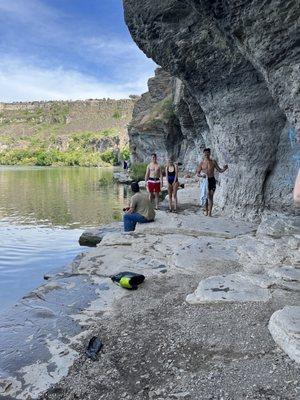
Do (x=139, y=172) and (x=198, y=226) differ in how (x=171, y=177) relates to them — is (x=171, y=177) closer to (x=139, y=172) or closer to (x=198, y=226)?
(x=198, y=226)

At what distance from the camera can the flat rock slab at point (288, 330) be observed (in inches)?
165

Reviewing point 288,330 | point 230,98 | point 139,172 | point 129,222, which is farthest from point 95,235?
point 139,172

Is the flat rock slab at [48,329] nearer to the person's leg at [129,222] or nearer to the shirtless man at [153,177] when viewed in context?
the person's leg at [129,222]

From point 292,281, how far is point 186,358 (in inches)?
98.3

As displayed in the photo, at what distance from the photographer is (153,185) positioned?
14625 mm

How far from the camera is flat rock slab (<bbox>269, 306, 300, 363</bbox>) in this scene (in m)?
4.20

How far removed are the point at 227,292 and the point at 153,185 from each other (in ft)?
29.3

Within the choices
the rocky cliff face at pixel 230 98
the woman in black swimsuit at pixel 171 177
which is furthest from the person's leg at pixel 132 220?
the rocky cliff face at pixel 230 98

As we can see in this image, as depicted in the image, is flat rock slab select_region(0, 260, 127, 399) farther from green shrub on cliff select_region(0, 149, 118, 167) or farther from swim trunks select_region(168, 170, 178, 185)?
green shrub on cliff select_region(0, 149, 118, 167)

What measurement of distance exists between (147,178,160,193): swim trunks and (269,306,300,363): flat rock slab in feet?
32.2

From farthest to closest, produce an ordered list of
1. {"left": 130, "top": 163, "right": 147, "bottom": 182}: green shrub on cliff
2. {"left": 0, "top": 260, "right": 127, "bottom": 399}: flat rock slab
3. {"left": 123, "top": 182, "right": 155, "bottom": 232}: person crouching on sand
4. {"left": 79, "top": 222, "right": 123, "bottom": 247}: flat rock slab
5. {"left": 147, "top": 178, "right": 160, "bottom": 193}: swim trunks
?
1. {"left": 130, "top": 163, "right": 147, "bottom": 182}: green shrub on cliff
2. {"left": 147, "top": 178, "right": 160, "bottom": 193}: swim trunks
3. {"left": 79, "top": 222, "right": 123, "bottom": 247}: flat rock slab
4. {"left": 123, "top": 182, "right": 155, "bottom": 232}: person crouching on sand
5. {"left": 0, "top": 260, "right": 127, "bottom": 399}: flat rock slab

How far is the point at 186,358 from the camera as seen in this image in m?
4.44

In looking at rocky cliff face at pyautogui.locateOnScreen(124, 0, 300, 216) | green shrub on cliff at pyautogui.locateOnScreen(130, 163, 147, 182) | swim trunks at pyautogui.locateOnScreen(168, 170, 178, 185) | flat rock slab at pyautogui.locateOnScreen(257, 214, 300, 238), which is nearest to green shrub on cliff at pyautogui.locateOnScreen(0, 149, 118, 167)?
green shrub on cliff at pyautogui.locateOnScreen(130, 163, 147, 182)

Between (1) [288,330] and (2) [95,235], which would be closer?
(1) [288,330]
